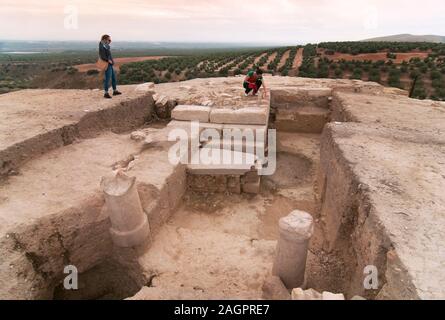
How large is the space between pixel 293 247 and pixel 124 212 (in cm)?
208

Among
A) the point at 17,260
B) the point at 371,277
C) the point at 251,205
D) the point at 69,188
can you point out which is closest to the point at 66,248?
the point at 17,260

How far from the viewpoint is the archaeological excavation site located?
3.07 meters

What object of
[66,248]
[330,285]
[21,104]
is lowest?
[330,285]

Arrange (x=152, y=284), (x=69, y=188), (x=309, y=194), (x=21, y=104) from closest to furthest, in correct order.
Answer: (x=152, y=284) → (x=69, y=188) → (x=309, y=194) → (x=21, y=104)

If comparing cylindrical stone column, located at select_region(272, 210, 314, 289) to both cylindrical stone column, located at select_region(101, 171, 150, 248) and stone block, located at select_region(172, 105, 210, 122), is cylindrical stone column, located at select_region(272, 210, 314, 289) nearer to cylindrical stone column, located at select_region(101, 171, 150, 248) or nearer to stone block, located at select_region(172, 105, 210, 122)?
cylindrical stone column, located at select_region(101, 171, 150, 248)

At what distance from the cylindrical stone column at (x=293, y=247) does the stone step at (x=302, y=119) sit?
6714mm

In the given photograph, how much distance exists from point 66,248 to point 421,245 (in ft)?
13.1

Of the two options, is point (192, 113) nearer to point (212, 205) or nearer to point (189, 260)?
point (212, 205)

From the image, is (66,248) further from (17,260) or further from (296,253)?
(296,253)

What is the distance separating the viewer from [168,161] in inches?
208

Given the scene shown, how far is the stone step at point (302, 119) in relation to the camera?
9297mm

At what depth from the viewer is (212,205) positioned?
5.62 m

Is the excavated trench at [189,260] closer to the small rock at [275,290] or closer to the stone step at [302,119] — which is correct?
the small rock at [275,290]

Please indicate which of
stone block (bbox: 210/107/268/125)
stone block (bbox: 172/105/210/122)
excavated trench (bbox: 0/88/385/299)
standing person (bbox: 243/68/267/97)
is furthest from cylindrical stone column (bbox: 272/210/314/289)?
standing person (bbox: 243/68/267/97)
